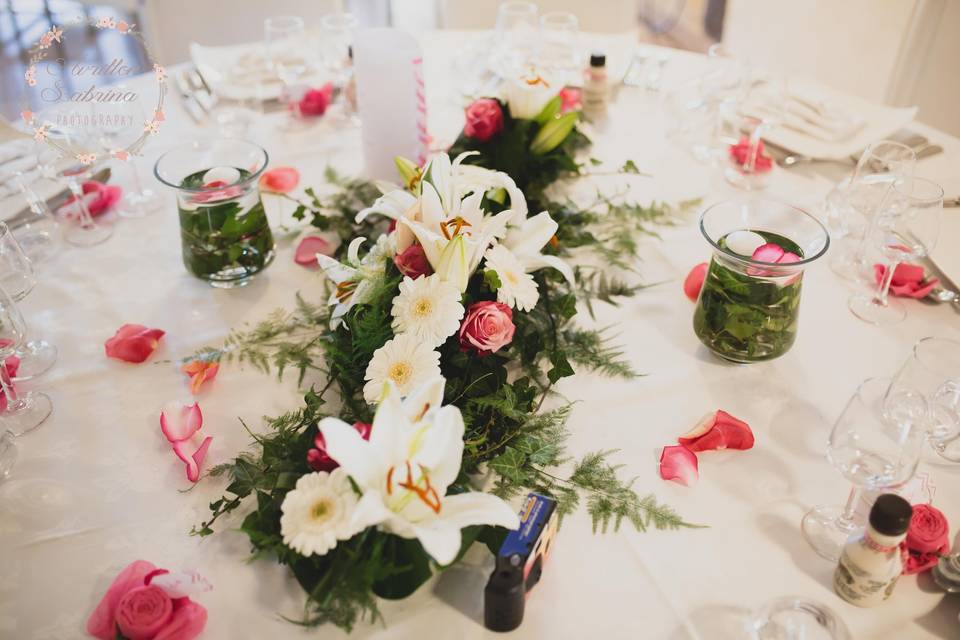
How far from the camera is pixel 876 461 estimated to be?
32.8 inches

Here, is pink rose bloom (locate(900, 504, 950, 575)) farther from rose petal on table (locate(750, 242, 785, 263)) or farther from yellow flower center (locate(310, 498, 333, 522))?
yellow flower center (locate(310, 498, 333, 522))

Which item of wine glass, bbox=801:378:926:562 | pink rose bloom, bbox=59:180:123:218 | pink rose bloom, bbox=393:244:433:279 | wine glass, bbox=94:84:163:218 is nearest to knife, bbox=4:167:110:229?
pink rose bloom, bbox=59:180:123:218

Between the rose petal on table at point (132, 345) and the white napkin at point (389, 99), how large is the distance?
1.94ft

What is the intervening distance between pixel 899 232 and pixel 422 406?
2.81 ft

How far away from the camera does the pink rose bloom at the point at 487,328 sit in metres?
0.98

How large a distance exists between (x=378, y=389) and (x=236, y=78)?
122 centimetres

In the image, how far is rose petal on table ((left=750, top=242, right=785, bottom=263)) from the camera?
3.43 feet

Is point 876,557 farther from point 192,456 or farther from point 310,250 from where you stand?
point 310,250

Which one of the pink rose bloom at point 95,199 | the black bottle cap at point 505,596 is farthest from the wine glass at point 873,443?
the pink rose bloom at point 95,199

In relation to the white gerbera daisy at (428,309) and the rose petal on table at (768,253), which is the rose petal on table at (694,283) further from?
the white gerbera daisy at (428,309)

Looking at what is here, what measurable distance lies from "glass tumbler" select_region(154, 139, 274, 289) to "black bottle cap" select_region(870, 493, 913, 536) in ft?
3.31

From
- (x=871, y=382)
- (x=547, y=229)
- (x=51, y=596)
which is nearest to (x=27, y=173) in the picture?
(x=51, y=596)

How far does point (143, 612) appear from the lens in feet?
2.59

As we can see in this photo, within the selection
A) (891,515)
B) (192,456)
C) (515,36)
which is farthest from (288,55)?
(891,515)
